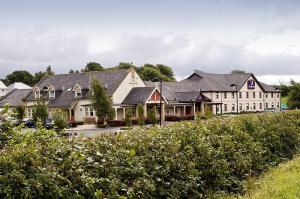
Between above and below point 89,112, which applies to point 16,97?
above

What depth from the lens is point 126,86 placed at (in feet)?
240

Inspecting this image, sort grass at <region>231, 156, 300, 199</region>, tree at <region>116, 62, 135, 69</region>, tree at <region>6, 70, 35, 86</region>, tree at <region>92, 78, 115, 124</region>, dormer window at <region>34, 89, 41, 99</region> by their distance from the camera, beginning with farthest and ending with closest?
tree at <region>6, 70, 35, 86</region> → tree at <region>116, 62, 135, 69</region> → dormer window at <region>34, 89, 41, 99</region> → tree at <region>92, 78, 115, 124</region> → grass at <region>231, 156, 300, 199</region>

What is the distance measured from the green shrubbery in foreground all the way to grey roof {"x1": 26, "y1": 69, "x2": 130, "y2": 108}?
183 ft

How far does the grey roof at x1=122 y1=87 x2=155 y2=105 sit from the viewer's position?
7050cm

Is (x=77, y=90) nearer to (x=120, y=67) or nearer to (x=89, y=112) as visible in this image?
(x=89, y=112)

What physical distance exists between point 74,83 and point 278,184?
64.9m

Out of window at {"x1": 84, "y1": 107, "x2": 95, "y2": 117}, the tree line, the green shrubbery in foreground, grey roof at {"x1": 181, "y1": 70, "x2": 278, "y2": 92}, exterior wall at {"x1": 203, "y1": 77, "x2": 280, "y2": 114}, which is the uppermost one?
the tree line

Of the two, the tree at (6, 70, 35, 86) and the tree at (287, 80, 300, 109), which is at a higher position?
the tree at (6, 70, 35, 86)

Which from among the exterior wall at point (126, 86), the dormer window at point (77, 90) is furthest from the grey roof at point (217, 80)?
the dormer window at point (77, 90)

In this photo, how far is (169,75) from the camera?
482 feet

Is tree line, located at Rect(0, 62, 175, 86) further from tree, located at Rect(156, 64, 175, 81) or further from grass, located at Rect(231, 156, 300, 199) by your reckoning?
grass, located at Rect(231, 156, 300, 199)

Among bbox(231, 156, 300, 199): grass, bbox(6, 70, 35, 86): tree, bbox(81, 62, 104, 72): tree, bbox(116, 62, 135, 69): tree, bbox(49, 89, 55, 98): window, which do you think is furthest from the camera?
bbox(6, 70, 35, 86): tree

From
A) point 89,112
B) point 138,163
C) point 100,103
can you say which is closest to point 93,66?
point 89,112

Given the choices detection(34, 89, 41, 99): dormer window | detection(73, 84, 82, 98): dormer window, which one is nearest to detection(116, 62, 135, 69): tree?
detection(34, 89, 41, 99): dormer window
